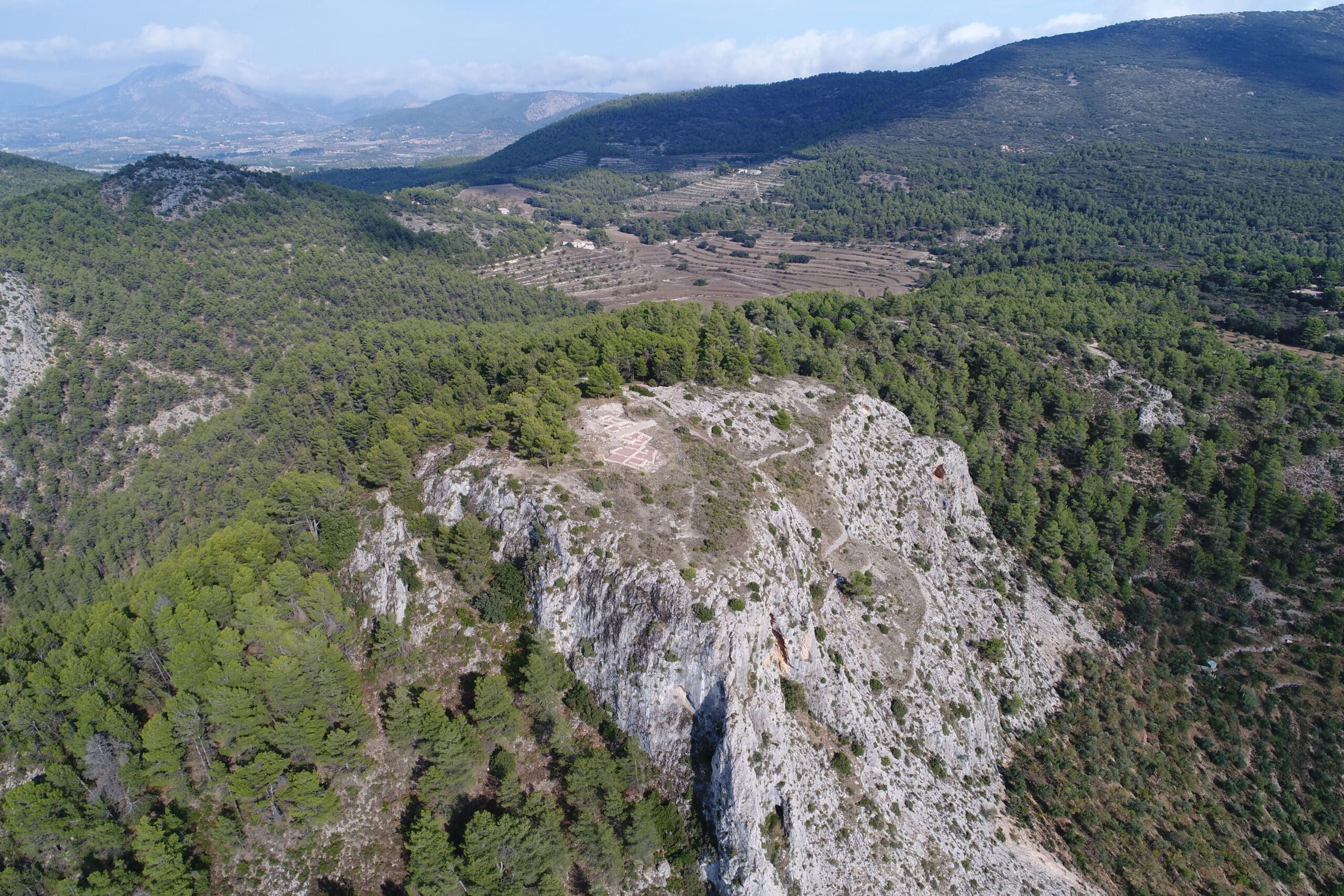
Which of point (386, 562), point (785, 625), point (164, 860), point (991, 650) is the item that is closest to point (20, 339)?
point (386, 562)

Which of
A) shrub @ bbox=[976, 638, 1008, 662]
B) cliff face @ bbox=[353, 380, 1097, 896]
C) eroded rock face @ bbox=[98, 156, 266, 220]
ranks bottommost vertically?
shrub @ bbox=[976, 638, 1008, 662]

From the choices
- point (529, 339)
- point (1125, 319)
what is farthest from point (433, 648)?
point (1125, 319)

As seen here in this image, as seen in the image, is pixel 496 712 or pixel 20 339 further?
pixel 20 339

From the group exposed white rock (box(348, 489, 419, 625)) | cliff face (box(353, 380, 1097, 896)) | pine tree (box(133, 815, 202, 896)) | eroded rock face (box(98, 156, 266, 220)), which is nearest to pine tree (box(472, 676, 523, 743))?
cliff face (box(353, 380, 1097, 896))

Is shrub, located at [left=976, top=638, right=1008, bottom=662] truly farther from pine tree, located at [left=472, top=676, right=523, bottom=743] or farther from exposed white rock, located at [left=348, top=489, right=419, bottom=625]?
exposed white rock, located at [left=348, top=489, right=419, bottom=625]

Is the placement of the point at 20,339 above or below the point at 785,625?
above

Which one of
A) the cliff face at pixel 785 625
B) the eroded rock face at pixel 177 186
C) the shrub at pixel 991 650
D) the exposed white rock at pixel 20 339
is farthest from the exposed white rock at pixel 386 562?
the eroded rock face at pixel 177 186

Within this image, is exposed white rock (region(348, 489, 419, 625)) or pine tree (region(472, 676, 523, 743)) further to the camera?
exposed white rock (region(348, 489, 419, 625))

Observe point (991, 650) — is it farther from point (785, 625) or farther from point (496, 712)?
point (496, 712)

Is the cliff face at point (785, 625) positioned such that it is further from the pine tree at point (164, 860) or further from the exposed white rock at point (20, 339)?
the exposed white rock at point (20, 339)
